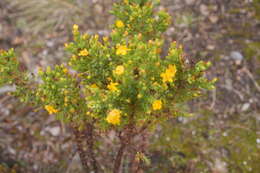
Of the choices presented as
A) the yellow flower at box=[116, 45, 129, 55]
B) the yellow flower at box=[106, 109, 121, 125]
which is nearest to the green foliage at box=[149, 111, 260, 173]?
the yellow flower at box=[106, 109, 121, 125]

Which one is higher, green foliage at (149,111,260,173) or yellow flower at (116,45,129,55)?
yellow flower at (116,45,129,55)

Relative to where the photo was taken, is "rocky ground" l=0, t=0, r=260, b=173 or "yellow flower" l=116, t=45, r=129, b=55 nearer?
Answer: "yellow flower" l=116, t=45, r=129, b=55

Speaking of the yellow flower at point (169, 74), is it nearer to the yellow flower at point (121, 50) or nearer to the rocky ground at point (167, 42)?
the yellow flower at point (121, 50)

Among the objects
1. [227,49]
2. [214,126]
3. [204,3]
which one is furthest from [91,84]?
[204,3]

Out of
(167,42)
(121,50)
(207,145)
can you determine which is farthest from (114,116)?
(167,42)

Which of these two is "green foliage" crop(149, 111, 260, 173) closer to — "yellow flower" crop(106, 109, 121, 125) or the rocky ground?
the rocky ground

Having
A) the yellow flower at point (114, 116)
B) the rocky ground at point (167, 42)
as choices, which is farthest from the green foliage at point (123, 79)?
the rocky ground at point (167, 42)

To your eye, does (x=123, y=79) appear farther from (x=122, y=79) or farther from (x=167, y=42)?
(x=167, y=42)

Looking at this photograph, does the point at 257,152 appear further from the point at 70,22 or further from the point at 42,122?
the point at 70,22
